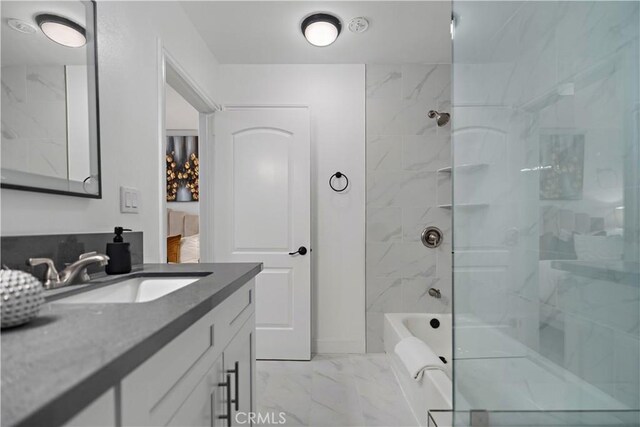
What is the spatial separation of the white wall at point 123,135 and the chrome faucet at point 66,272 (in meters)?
0.12

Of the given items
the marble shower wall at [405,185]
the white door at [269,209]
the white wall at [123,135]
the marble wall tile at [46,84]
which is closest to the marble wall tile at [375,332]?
the marble shower wall at [405,185]

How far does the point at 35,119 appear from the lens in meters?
0.99

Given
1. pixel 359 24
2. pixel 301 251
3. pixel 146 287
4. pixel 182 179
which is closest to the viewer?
pixel 146 287

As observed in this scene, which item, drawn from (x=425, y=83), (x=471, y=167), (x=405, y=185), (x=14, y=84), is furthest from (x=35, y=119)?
(x=425, y=83)

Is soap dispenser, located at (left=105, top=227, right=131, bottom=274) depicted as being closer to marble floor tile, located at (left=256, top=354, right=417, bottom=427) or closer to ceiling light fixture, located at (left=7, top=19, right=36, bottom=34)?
ceiling light fixture, located at (left=7, top=19, right=36, bottom=34)

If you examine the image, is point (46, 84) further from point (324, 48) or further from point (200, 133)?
point (324, 48)

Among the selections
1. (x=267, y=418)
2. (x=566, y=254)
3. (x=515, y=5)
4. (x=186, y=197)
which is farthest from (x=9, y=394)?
(x=186, y=197)

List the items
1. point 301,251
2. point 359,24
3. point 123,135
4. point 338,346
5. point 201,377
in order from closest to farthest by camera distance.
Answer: point 201,377 < point 123,135 < point 359,24 < point 301,251 < point 338,346

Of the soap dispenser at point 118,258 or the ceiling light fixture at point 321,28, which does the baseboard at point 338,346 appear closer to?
the soap dispenser at point 118,258

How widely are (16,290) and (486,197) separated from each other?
124 centimetres

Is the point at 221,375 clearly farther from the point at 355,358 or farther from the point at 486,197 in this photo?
the point at 355,358

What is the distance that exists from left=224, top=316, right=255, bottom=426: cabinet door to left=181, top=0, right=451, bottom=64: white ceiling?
189 cm

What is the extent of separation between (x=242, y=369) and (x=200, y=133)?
6.98 ft

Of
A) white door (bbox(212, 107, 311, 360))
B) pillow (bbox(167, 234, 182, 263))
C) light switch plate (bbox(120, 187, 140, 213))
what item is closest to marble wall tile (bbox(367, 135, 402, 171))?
white door (bbox(212, 107, 311, 360))
